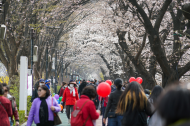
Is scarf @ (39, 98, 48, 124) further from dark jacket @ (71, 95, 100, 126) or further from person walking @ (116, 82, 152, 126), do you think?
person walking @ (116, 82, 152, 126)

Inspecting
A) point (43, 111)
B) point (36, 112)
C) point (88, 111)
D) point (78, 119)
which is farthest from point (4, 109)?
point (88, 111)

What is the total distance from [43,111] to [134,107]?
1933 mm

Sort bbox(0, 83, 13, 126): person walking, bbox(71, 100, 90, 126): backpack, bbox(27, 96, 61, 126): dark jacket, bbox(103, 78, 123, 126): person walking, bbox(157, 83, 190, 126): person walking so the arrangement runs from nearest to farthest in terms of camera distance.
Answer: bbox(157, 83, 190, 126): person walking → bbox(71, 100, 90, 126): backpack → bbox(0, 83, 13, 126): person walking → bbox(27, 96, 61, 126): dark jacket → bbox(103, 78, 123, 126): person walking

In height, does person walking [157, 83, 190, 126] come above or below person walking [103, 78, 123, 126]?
above

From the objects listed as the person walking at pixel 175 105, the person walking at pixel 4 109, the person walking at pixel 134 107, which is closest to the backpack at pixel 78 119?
the person walking at pixel 134 107

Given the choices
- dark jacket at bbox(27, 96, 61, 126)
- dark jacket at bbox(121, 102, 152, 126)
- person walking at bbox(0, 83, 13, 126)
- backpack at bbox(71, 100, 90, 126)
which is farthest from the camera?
dark jacket at bbox(27, 96, 61, 126)

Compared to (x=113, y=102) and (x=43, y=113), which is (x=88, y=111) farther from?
(x=113, y=102)

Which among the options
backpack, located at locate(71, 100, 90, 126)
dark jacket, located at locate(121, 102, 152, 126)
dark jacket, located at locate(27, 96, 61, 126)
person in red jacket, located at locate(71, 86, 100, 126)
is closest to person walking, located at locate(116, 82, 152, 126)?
dark jacket, located at locate(121, 102, 152, 126)

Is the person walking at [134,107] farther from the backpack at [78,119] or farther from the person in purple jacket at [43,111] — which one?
the person in purple jacket at [43,111]

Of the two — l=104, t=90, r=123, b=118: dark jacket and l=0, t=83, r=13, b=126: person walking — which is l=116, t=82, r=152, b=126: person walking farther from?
l=0, t=83, r=13, b=126: person walking

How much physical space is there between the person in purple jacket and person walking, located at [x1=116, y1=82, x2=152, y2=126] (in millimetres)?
1586

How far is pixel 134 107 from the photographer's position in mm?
4906

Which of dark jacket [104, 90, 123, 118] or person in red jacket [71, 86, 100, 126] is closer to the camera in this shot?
person in red jacket [71, 86, 100, 126]

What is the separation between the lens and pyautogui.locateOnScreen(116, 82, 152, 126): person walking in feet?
16.0
